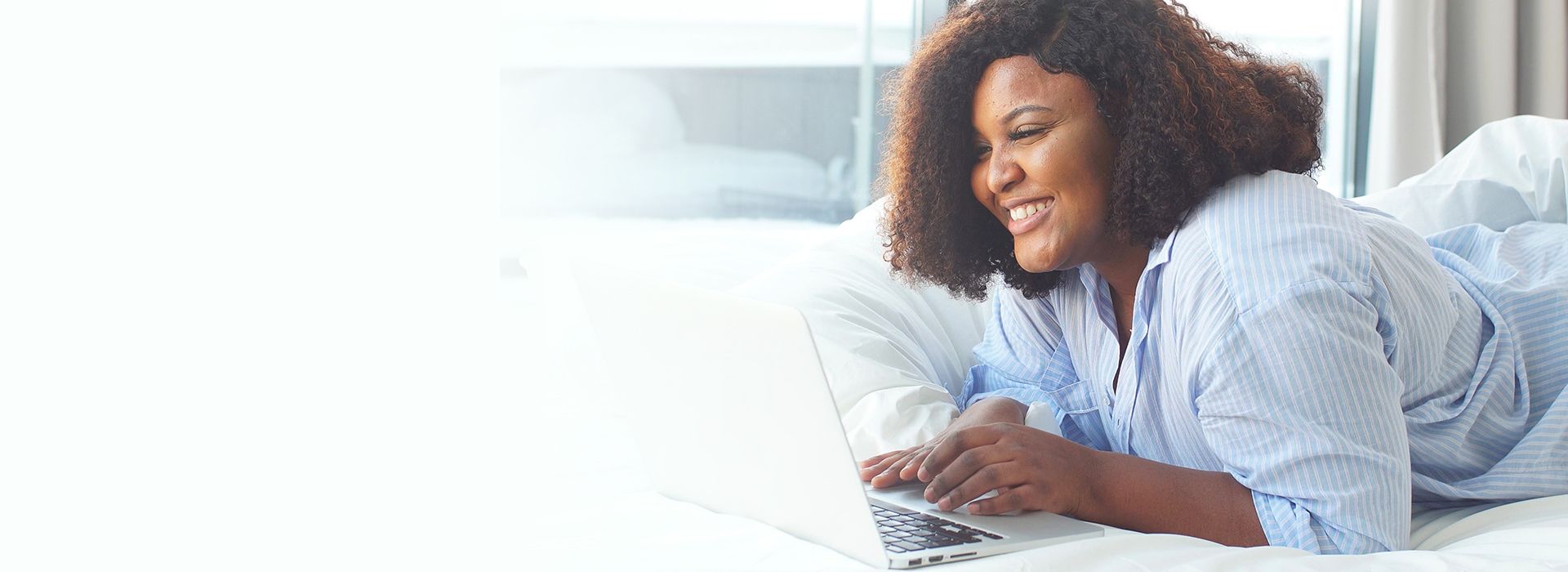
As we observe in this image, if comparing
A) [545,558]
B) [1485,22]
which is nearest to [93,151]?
[545,558]

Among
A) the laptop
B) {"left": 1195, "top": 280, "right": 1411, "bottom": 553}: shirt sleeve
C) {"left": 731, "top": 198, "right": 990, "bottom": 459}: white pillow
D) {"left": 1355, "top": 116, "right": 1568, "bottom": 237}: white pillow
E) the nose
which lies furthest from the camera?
{"left": 1355, "top": 116, "right": 1568, "bottom": 237}: white pillow

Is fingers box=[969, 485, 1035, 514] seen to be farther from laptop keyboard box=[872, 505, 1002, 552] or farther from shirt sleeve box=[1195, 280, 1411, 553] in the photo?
shirt sleeve box=[1195, 280, 1411, 553]

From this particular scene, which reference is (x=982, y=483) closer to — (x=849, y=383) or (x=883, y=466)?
(x=883, y=466)

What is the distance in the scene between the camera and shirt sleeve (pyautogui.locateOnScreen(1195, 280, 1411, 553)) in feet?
3.12

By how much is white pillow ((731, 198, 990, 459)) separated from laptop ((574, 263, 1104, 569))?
0.22m

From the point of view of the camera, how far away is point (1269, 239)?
1008 millimetres

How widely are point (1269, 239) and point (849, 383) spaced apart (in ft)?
1.62

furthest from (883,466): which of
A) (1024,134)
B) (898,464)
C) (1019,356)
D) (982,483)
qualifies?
(1019,356)

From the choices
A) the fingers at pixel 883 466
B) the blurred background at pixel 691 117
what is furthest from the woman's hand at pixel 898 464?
the blurred background at pixel 691 117

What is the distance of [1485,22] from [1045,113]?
246cm

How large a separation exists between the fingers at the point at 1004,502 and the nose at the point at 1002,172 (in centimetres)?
32

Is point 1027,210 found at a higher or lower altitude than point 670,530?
higher

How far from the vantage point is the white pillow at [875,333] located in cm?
129

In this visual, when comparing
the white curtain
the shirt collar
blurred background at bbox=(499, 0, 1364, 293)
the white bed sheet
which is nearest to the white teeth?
the shirt collar
